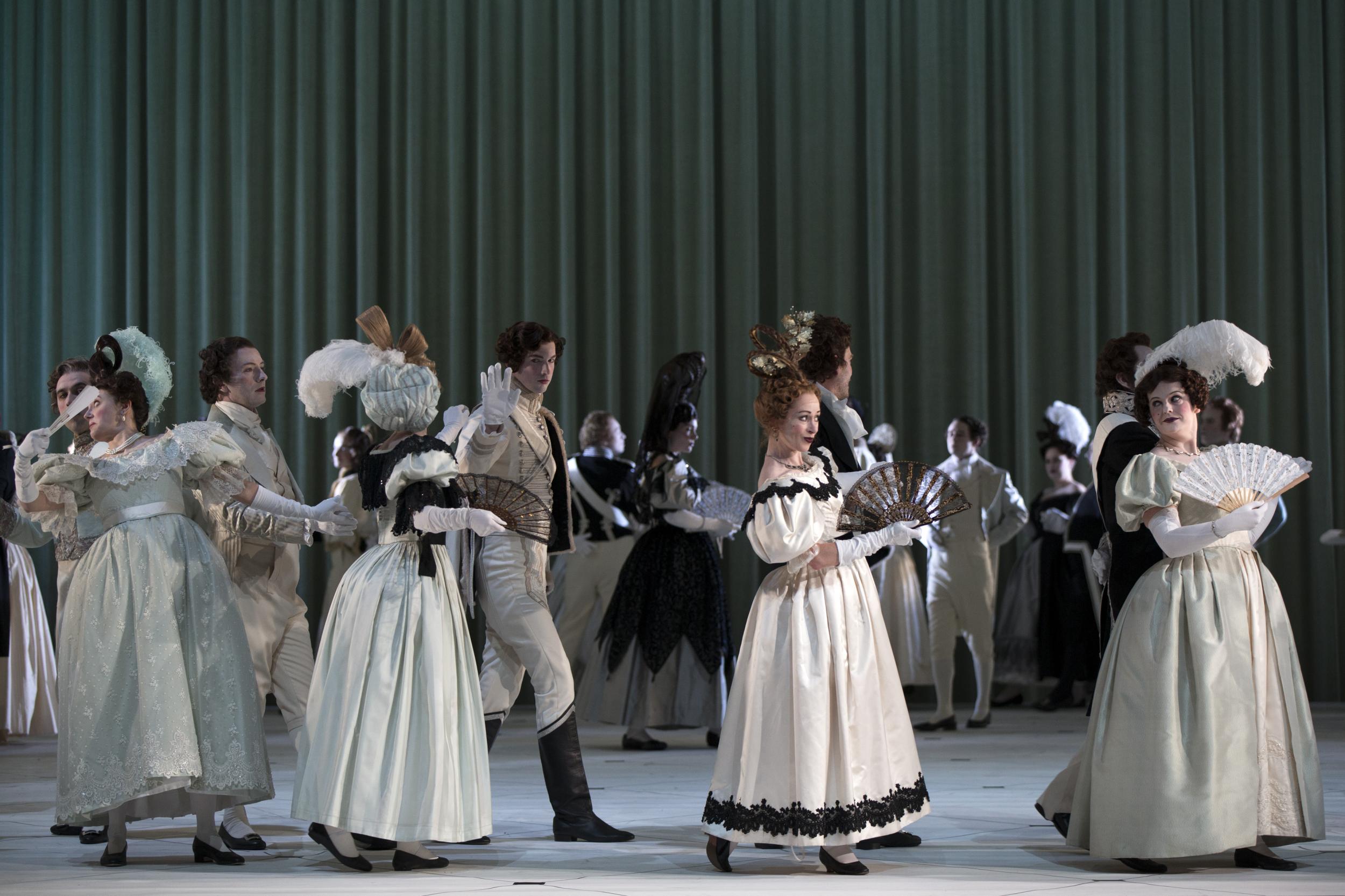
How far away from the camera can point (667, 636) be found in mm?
6398

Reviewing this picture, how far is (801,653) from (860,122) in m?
6.25

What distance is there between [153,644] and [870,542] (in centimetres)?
167

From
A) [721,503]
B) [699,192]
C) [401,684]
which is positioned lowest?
[401,684]

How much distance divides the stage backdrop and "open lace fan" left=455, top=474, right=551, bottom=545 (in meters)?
4.96

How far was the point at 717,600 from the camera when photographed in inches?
254

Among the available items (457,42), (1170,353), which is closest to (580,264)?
(457,42)

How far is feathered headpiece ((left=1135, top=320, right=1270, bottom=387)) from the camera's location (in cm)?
404

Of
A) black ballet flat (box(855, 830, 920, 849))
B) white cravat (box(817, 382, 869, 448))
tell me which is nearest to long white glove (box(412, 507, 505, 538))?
white cravat (box(817, 382, 869, 448))

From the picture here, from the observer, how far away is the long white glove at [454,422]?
4.04m

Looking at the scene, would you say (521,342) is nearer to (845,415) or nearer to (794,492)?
(845,415)

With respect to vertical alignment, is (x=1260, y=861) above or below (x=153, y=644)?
below

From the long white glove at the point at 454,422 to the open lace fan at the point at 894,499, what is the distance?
1.00m

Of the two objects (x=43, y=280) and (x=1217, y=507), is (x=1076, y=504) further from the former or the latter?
(x=43, y=280)

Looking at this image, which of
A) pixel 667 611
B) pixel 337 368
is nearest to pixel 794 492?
pixel 337 368
